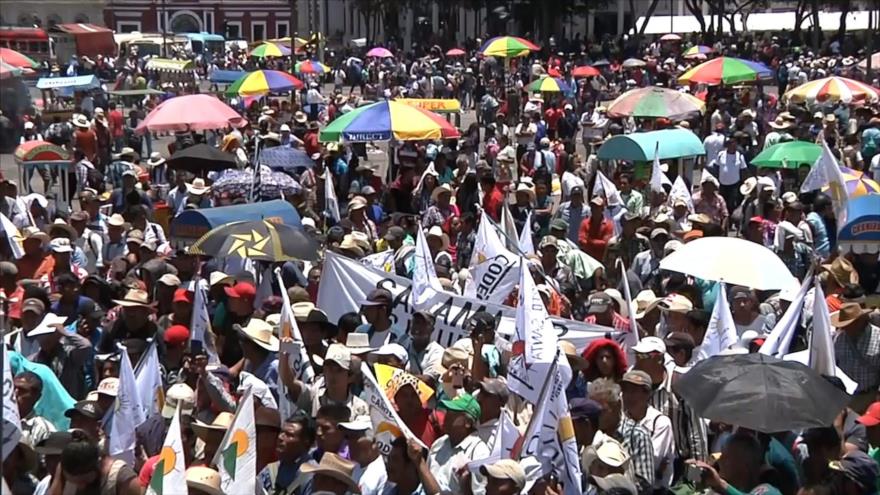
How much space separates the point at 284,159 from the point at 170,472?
10.7 meters

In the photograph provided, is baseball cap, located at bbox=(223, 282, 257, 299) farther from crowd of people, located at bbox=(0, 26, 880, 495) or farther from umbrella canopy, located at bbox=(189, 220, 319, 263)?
umbrella canopy, located at bbox=(189, 220, 319, 263)

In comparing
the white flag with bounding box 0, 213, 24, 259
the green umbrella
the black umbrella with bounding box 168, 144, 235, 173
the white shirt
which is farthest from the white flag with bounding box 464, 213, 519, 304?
the white shirt

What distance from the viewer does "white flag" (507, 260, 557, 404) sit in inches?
281

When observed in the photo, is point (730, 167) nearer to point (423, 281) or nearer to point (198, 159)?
point (198, 159)

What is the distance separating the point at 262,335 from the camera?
8.05 m

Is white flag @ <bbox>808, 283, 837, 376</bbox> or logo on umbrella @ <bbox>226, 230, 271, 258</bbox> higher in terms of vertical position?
logo on umbrella @ <bbox>226, 230, 271, 258</bbox>

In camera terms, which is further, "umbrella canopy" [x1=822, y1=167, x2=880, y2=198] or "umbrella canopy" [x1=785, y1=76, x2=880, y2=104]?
"umbrella canopy" [x1=785, y1=76, x2=880, y2=104]

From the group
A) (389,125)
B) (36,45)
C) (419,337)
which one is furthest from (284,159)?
(36,45)

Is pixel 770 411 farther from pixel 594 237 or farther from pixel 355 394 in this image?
pixel 594 237

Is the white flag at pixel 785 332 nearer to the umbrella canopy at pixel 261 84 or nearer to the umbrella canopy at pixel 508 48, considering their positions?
the umbrella canopy at pixel 261 84

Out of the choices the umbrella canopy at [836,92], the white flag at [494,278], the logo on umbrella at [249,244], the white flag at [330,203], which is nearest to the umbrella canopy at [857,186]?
the white flag at [494,278]

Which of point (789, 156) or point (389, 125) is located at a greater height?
point (389, 125)

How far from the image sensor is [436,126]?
1502 cm

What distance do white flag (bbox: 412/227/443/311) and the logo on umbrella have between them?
1.03 m
